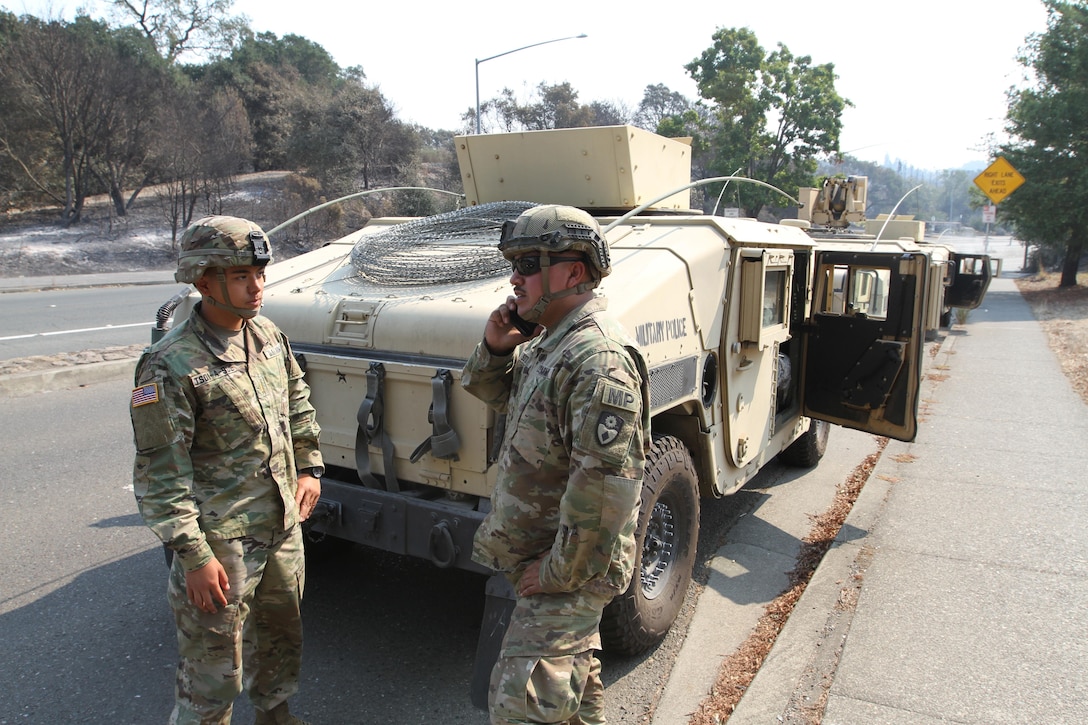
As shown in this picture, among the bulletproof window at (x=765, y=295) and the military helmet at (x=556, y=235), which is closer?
the military helmet at (x=556, y=235)

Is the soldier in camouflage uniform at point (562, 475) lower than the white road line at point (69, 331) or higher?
higher

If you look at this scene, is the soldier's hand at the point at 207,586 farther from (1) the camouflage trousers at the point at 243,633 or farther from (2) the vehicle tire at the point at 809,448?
(2) the vehicle tire at the point at 809,448

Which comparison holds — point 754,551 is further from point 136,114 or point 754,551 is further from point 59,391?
point 136,114

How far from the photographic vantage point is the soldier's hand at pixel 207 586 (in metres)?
2.40

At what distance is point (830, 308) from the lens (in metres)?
5.53

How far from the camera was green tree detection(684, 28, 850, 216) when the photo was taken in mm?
23312

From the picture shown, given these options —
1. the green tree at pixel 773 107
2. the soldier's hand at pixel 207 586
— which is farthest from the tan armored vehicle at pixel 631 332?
the green tree at pixel 773 107

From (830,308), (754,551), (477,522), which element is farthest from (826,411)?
(477,522)

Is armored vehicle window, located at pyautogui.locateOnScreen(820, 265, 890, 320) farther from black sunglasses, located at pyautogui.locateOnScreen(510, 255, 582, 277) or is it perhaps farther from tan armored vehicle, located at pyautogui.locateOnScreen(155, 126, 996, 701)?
black sunglasses, located at pyautogui.locateOnScreen(510, 255, 582, 277)

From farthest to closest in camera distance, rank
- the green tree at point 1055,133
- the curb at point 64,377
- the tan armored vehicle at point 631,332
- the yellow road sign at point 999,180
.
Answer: the green tree at point 1055,133, the yellow road sign at point 999,180, the curb at point 64,377, the tan armored vehicle at point 631,332

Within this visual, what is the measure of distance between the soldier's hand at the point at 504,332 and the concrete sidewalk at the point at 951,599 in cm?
173

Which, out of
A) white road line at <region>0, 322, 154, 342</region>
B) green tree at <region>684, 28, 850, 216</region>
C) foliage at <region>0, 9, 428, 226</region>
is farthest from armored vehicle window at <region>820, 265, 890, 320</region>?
foliage at <region>0, 9, 428, 226</region>

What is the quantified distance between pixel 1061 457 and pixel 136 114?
26.2 metres

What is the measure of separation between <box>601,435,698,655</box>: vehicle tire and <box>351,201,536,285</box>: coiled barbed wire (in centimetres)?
113
